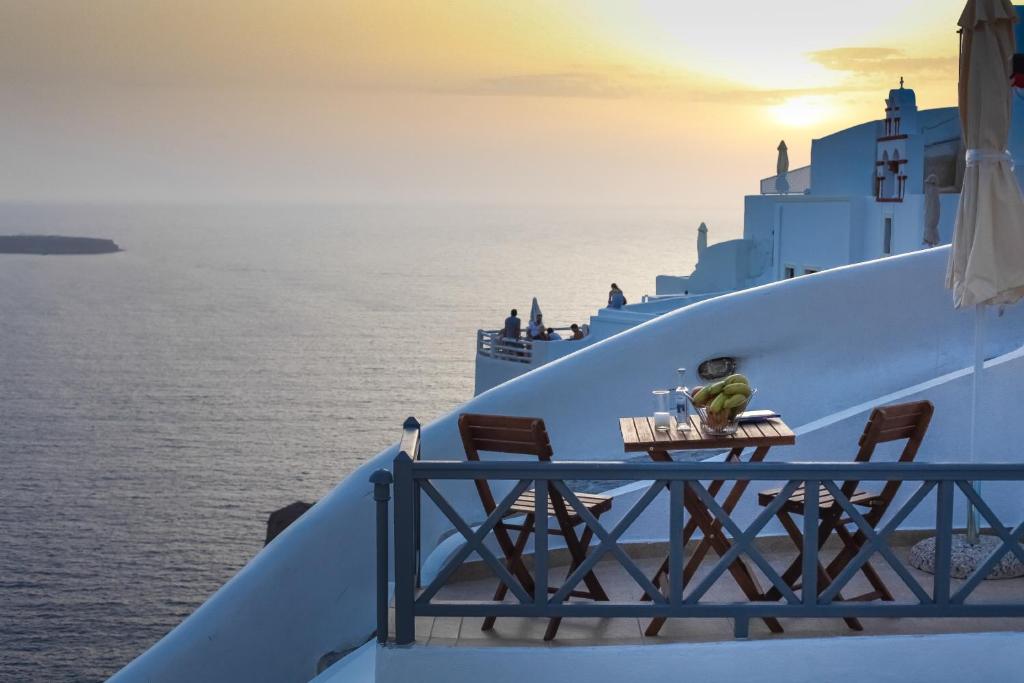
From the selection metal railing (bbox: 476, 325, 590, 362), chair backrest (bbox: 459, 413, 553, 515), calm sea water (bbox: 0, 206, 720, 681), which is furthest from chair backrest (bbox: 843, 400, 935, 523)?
calm sea water (bbox: 0, 206, 720, 681)

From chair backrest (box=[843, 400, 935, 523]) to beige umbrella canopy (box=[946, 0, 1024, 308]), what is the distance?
1.05m

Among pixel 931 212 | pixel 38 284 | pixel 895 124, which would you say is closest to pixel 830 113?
pixel 895 124

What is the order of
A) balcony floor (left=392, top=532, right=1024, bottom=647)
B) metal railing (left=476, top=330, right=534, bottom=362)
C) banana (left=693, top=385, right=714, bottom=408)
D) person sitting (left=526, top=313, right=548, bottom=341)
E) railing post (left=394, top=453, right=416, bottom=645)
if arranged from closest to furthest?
railing post (left=394, top=453, right=416, bottom=645), balcony floor (left=392, top=532, right=1024, bottom=647), banana (left=693, top=385, right=714, bottom=408), metal railing (left=476, top=330, right=534, bottom=362), person sitting (left=526, top=313, right=548, bottom=341)

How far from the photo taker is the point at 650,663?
4.77 m

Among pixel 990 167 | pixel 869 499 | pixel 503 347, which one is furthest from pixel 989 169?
pixel 503 347

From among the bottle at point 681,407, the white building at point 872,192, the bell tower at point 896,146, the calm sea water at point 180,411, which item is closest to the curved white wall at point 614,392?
the bottle at point 681,407

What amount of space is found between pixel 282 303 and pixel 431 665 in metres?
108

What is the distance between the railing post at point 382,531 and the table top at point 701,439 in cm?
117

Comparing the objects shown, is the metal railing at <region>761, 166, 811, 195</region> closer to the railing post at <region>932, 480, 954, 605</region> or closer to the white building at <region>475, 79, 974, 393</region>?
the white building at <region>475, 79, 974, 393</region>

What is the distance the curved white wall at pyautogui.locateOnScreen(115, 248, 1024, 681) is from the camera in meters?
6.56

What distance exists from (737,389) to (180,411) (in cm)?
5997

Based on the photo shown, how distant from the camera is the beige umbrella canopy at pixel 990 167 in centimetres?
588

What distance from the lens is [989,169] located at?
592cm

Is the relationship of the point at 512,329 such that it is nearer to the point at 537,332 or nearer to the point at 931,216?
the point at 537,332
